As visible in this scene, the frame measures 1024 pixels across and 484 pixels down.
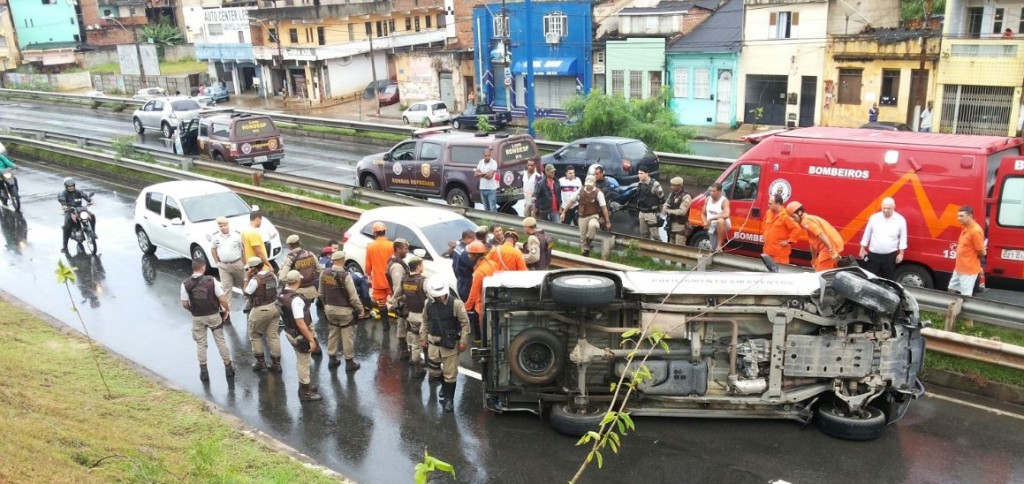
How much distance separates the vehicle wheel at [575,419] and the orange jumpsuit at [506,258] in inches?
90.4

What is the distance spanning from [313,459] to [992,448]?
6.74 metres

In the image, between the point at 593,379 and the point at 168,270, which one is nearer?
the point at 593,379

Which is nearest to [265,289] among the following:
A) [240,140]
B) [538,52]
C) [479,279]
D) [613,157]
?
[479,279]

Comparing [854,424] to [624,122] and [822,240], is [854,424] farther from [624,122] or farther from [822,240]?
[624,122]

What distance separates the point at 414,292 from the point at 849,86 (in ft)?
102

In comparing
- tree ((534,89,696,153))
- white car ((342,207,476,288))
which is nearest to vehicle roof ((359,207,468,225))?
white car ((342,207,476,288))

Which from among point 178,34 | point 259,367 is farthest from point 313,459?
point 178,34

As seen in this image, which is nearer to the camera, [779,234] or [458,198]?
[779,234]

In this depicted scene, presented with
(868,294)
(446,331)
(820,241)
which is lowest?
(446,331)

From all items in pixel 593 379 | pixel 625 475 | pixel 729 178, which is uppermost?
pixel 729 178

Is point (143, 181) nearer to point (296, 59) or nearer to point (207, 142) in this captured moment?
point (207, 142)

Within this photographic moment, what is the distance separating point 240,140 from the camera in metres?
25.2

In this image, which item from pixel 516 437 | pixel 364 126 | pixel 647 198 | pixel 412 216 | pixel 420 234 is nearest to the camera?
pixel 516 437

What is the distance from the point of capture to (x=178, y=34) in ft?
266
